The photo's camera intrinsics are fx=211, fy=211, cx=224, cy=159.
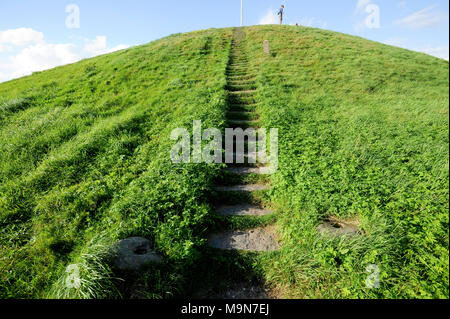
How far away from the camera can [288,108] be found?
31.8ft

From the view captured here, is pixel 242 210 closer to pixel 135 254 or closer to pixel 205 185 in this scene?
pixel 205 185

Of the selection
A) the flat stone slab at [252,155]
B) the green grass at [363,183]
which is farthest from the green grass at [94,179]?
the green grass at [363,183]

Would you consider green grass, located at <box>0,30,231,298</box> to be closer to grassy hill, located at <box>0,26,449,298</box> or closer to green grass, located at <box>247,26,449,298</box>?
grassy hill, located at <box>0,26,449,298</box>

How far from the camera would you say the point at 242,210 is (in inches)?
206

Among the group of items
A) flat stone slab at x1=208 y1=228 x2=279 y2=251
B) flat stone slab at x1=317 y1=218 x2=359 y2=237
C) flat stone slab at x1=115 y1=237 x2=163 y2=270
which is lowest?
flat stone slab at x1=208 y1=228 x2=279 y2=251

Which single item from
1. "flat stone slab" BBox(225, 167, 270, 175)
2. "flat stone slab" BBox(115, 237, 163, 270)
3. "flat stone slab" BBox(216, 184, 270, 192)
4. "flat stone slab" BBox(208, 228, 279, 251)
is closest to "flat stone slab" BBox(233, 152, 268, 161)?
"flat stone slab" BBox(225, 167, 270, 175)

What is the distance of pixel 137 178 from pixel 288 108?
23.6 feet

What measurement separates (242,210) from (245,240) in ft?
2.82

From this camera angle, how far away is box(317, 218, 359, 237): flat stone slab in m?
4.04

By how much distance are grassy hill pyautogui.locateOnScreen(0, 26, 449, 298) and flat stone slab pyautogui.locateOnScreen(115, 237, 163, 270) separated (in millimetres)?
171

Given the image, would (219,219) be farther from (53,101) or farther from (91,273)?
(53,101)

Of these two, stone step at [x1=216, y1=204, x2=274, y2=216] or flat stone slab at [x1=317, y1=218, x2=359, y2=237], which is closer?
flat stone slab at [x1=317, y1=218, x2=359, y2=237]

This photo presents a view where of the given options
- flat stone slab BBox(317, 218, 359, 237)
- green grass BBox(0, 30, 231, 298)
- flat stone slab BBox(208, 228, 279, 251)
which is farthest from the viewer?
flat stone slab BBox(208, 228, 279, 251)
